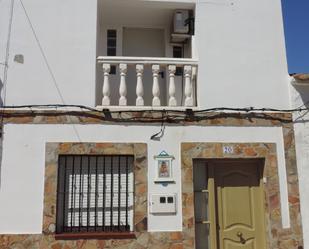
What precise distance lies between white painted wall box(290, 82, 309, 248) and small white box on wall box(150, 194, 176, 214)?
213 centimetres

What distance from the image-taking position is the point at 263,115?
640 cm

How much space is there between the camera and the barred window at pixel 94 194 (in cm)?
602

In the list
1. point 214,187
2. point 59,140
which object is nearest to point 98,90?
point 59,140

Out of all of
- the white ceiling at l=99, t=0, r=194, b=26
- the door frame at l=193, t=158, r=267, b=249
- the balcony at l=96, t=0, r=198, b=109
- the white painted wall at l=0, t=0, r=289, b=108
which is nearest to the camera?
the white painted wall at l=0, t=0, r=289, b=108

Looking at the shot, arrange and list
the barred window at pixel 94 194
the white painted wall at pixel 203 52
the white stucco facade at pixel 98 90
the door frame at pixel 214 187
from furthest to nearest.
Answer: the door frame at pixel 214 187 < the white painted wall at pixel 203 52 < the barred window at pixel 94 194 < the white stucco facade at pixel 98 90

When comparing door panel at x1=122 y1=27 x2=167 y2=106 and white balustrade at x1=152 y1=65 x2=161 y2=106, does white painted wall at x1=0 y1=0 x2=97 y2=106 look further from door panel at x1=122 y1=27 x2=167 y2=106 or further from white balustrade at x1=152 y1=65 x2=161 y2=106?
door panel at x1=122 y1=27 x2=167 y2=106

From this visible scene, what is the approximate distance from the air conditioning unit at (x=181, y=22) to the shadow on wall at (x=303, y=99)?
217cm

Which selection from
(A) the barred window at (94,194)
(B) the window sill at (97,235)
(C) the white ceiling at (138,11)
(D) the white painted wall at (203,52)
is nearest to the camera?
(B) the window sill at (97,235)

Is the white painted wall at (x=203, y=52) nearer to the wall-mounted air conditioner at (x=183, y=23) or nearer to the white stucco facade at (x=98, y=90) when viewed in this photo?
the white stucco facade at (x=98, y=90)

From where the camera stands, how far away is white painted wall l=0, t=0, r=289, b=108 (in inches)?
242

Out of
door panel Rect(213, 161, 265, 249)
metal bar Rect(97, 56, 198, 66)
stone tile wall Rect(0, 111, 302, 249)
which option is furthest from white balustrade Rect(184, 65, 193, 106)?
door panel Rect(213, 161, 265, 249)

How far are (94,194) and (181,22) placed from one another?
337cm

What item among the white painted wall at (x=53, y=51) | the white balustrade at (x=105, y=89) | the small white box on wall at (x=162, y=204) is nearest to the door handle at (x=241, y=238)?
the small white box on wall at (x=162, y=204)

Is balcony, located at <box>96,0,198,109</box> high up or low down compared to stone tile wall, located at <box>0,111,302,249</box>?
up
